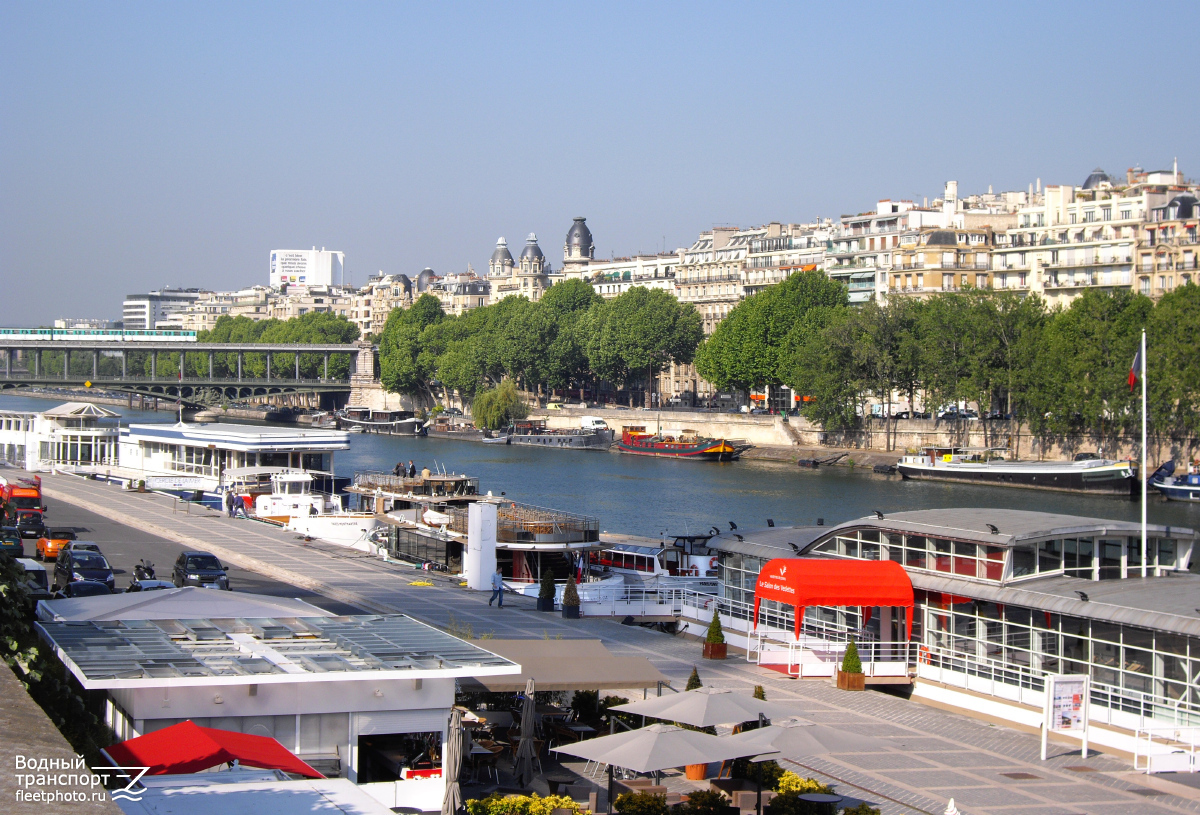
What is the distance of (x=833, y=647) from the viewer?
21406 mm

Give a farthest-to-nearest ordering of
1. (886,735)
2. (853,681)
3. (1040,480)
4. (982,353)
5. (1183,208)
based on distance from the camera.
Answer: (1183,208), (982,353), (1040,480), (853,681), (886,735)

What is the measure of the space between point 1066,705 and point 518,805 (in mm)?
7516

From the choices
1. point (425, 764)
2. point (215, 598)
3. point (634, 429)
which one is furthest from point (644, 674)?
point (634, 429)

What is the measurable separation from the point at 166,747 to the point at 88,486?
44.5 metres

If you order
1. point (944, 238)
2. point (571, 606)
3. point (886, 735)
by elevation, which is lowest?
point (886, 735)

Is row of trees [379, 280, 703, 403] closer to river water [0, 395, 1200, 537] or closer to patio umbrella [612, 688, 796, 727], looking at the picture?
river water [0, 395, 1200, 537]

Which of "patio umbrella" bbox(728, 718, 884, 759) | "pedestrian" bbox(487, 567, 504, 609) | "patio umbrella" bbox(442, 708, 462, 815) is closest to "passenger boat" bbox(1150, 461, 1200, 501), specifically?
"pedestrian" bbox(487, 567, 504, 609)

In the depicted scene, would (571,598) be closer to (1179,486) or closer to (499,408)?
(1179,486)

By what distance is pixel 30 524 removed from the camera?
3578 centimetres

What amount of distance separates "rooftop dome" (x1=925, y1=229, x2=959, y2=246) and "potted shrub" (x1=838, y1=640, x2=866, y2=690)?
77.9 metres

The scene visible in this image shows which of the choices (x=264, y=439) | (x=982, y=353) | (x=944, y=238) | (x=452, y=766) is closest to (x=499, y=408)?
(x=944, y=238)

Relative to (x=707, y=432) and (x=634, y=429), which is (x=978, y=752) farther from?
(x=634, y=429)

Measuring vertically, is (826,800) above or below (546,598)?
above

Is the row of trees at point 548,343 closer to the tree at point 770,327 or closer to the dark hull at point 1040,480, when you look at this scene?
the tree at point 770,327
